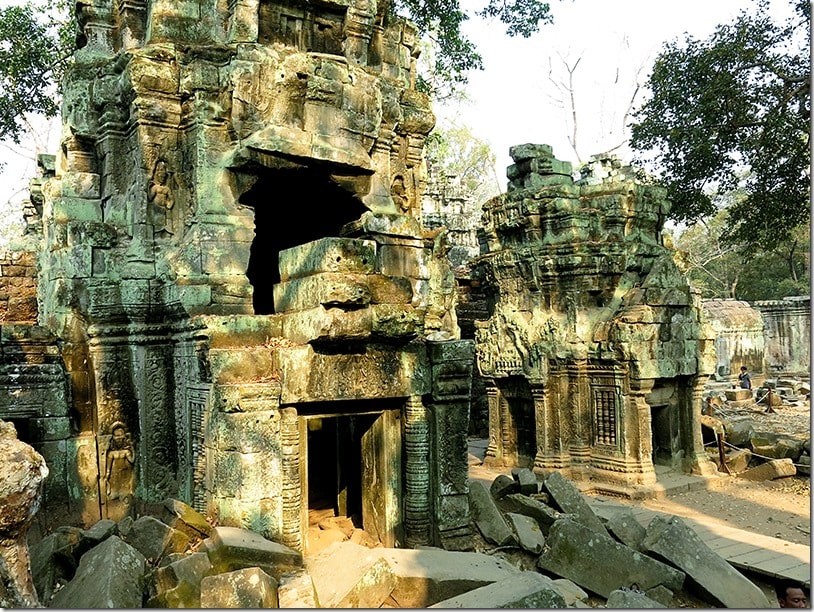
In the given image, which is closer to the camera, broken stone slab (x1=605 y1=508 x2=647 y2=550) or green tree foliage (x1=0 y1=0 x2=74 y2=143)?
broken stone slab (x1=605 y1=508 x2=647 y2=550)

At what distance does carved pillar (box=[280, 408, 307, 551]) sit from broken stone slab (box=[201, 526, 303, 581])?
1.32 ft

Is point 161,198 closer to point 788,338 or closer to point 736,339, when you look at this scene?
point 736,339

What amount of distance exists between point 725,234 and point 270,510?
11519 millimetres

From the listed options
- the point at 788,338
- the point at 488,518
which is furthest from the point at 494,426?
the point at 788,338

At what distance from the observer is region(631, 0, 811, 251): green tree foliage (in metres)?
11.0

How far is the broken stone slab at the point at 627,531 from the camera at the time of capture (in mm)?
6113

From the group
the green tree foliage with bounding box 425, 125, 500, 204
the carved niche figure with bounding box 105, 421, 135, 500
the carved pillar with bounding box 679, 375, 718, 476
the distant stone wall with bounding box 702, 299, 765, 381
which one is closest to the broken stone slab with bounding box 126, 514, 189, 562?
the carved niche figure with bounding box 105, 421, 135, 500

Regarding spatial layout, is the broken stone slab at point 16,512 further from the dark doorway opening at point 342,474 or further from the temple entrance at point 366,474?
the dark doorway opening at point 342,474

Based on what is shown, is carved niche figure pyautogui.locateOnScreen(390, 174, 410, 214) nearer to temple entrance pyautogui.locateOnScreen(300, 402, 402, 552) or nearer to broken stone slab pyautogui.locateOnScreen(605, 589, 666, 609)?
temple entrance pyautogui.locateOnScreen(300, 402, 402, 552)

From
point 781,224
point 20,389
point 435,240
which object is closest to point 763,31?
point 781,224

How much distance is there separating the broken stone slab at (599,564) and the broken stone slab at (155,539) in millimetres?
2857

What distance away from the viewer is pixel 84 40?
7633 mm

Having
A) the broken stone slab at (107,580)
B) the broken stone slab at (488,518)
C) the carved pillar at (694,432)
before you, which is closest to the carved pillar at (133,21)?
the broken stone slab at (107,580)

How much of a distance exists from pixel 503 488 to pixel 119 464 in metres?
3.92
